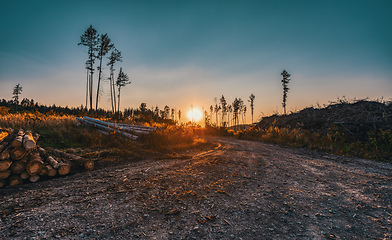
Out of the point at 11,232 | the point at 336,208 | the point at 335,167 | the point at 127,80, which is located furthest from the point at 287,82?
the point at 11,232

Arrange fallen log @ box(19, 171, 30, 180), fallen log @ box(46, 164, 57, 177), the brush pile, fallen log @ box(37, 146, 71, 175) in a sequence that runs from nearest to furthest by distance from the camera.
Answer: fallen log @ box(19, 171, 30, 180) → fallen log @ box(46, 164, 57, 177) → fallen log @ box(37, 146, 71, 175) → the brush pile

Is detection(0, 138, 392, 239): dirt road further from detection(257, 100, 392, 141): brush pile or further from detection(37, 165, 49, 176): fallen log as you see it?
detection(257, 100, 392, 141): brush pile

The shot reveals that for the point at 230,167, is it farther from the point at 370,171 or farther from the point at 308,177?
the point at 370,171

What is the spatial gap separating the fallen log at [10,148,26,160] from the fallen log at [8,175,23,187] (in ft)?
1.58

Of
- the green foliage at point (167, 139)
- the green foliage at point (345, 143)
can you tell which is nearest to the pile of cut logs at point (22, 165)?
the green foliage at point (167, 139)

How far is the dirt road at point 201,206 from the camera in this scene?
239 cm

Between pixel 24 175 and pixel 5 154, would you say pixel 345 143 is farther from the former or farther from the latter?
pixel 5 154

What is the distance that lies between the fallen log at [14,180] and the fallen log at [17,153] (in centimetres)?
48

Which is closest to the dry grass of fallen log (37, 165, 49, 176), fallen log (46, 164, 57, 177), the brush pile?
fallen log (46, 164, 57, 177)

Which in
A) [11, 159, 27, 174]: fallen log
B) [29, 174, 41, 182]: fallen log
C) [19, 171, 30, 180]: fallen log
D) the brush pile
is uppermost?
the brush pile

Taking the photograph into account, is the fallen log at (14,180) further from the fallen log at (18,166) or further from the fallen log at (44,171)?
the fallen log at (44,171)

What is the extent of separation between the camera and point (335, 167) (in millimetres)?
5992

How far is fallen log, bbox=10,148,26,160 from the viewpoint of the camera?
4219mm

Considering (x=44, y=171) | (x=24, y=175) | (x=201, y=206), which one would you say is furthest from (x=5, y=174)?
(x=201, y=206)
